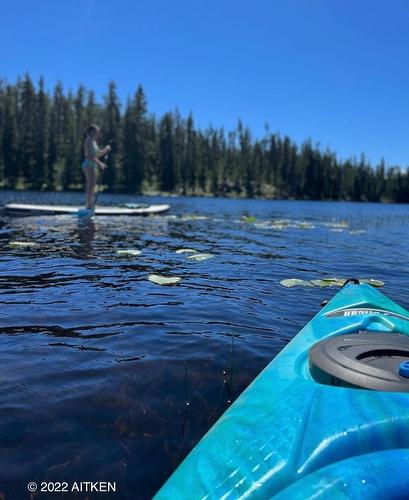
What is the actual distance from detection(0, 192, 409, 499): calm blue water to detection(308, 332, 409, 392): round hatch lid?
1.07 meters

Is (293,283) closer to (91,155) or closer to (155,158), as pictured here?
(91,155)

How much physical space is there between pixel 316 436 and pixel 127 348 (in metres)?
2.74

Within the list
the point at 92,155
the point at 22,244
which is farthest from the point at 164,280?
the point at 92,155

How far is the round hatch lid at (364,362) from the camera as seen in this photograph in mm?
2230

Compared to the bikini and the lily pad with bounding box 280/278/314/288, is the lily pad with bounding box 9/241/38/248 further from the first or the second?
the bikini

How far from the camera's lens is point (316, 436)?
1.87m

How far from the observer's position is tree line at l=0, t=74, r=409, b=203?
76.7 meters

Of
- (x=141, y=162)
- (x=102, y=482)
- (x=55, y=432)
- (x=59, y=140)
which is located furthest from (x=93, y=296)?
(x=59, y=140)

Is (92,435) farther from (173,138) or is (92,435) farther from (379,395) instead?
(173,138)

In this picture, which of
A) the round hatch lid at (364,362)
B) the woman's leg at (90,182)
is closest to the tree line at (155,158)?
the woman's leg at (90,182)

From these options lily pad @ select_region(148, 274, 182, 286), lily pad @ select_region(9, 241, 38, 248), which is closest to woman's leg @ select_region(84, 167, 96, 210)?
lily pad @ select_region(9, 241, 38, 248)

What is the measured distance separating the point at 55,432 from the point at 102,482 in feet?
1.90

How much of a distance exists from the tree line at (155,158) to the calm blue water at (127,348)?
71.2 meters

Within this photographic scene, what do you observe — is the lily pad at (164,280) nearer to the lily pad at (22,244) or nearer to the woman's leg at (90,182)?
the lily pad at (22,244)
